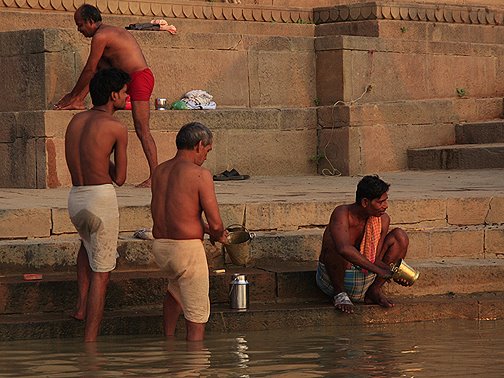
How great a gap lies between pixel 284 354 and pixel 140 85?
144 inches

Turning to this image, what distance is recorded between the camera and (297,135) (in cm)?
1324

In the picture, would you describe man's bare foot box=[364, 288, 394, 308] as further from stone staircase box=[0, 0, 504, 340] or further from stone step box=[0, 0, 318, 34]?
stone step box=[0, 0, 318, 34]

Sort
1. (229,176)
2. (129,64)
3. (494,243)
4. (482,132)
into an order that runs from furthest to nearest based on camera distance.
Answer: (482,132)
(229,176)
(129,64)
(494,243)

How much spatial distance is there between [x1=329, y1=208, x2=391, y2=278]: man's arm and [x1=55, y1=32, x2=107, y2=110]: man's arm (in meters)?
2.69

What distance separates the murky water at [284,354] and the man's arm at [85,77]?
10.1ft

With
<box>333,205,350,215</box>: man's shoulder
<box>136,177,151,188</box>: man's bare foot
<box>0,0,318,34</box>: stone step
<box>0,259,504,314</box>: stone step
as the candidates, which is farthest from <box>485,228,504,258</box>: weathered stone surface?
<box>0,0,318,34</box>: stone step

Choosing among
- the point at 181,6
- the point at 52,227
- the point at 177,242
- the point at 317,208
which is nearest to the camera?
the point at 177,242

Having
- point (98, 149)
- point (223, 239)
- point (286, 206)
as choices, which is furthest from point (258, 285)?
point (98, 149)

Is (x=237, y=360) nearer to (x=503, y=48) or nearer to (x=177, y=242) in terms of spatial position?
(x=177, y=242)

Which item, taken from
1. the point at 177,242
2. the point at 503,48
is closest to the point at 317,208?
the point at 177,242

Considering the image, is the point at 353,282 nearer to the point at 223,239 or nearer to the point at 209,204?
the point at 223,239

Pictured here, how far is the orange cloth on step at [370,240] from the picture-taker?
853 centimetres

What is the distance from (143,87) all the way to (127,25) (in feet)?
9.31

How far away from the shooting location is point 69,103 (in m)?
→ 11.3
